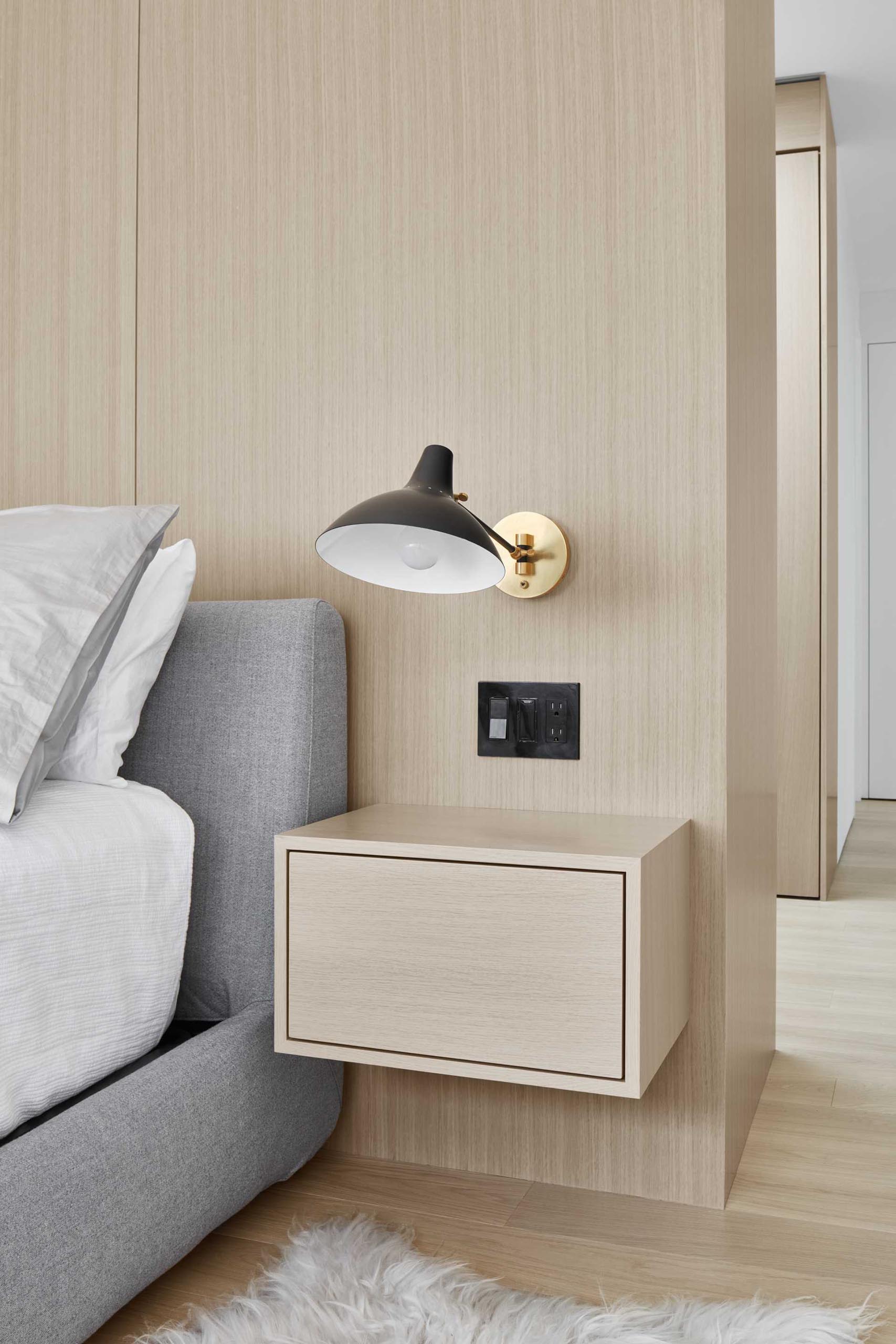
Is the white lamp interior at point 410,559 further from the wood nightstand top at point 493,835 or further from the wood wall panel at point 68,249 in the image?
the wood wall panel at point 68,249

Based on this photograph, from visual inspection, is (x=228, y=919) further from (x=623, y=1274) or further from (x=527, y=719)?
(x=623, y=1274)

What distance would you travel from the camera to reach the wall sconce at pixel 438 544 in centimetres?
130

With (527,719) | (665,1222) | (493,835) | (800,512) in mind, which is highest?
(800,512)

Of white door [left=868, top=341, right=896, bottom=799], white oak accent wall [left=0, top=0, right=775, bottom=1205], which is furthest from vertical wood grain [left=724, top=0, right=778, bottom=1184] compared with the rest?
white door [left=868, top=341, right=896, bottom=799]

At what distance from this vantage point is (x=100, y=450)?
6.19 ft

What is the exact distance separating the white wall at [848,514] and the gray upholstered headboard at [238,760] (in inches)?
115

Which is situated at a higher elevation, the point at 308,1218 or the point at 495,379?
the point at 495,379

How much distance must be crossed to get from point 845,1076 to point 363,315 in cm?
159

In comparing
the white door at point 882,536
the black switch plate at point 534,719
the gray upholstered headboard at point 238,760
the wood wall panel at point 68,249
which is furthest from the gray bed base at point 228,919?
the white door at point 882,536

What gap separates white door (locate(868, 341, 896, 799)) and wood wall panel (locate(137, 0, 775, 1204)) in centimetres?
421

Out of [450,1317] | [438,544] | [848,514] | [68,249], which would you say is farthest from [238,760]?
[848,514]

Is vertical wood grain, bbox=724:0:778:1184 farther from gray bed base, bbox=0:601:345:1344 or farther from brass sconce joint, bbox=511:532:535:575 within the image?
gray bed base, bbox=0:601:345:1344

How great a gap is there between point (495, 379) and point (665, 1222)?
3.97ft

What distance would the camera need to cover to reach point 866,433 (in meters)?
5.72
